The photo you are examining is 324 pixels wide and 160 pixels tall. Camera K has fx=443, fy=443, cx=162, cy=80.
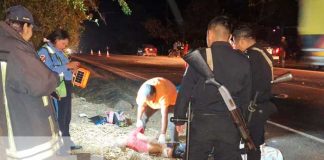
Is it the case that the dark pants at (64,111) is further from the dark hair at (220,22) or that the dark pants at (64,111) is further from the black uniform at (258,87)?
the dark hair at (220,22)

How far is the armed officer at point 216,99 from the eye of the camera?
3650 millimetres

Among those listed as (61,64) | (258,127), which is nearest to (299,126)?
(258,127)

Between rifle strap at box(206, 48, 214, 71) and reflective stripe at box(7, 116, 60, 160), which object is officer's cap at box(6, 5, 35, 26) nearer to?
reflective stripe at box(7, 116, 60, 160)

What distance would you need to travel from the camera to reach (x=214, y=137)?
143 inches

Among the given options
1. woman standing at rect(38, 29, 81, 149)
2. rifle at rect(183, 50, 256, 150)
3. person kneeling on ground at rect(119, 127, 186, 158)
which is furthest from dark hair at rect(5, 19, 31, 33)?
person kneeling on ground at rect(119, 127, 186, 158)

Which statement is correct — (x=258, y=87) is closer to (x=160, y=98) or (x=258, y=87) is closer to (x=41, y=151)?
(x=160, y=98)

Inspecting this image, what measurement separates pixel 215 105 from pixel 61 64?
2.64 metres

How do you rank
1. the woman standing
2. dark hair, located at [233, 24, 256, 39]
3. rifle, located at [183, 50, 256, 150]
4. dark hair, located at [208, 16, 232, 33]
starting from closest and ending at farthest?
rifle, located at [183, 50, 256, 150] < dark hair, located at [208, 16, 232, 33] < dark hair, located at [233, 24, 256, 39] < the woman standing

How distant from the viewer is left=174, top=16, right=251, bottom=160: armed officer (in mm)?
3650

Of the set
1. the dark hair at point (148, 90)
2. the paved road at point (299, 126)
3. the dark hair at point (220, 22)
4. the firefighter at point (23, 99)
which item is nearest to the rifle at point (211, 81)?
the dark hair at point (220, 22)

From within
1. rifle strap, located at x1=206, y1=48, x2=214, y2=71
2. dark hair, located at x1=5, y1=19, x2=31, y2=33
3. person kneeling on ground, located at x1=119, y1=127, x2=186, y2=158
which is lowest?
person kneeling on ground, located at x1=119, y1=127, x2=186, y2=158

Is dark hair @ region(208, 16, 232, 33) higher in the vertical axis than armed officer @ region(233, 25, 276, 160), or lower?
higher

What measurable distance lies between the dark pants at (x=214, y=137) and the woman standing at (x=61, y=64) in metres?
2.41

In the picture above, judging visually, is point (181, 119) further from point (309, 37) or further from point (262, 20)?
point (262, 20)
